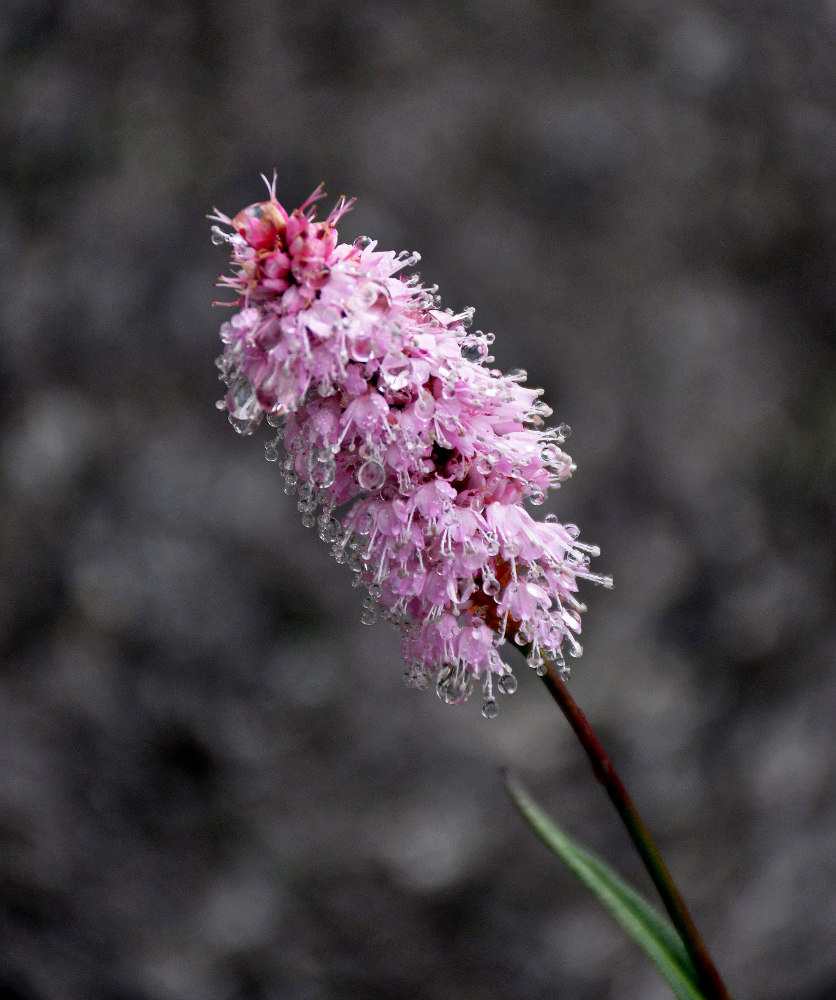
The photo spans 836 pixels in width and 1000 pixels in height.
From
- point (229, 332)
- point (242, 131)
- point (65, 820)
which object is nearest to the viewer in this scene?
point (229, 332)

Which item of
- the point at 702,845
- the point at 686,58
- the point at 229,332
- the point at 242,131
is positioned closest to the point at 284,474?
the point at 229,332

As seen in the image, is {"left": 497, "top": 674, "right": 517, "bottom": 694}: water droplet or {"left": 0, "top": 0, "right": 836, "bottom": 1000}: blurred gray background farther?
{"left": 0, "top": 0, "right": 836, "bottom": 1000}: blurred gray background

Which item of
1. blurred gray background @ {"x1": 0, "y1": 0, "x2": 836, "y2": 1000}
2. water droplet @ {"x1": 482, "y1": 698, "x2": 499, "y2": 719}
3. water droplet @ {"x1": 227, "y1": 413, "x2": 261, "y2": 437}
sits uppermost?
blurred gray background @ {"x1": 0, "y1": 0, "x2": 836, "y2": 1000}

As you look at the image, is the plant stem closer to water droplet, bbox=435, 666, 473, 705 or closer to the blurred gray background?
water droplet, bbox=435, 666, 473, 705

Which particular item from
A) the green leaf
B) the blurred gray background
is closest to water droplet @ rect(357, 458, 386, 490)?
the green leaf

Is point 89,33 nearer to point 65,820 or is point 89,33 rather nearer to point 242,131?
point 242,131

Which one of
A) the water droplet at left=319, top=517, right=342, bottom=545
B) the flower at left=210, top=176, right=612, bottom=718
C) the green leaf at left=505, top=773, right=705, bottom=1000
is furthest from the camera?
the green leaf at left=505, top=773, right=705, bottom=1000

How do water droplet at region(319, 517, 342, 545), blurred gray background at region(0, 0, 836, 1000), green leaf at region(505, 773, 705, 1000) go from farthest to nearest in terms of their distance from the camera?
blurred gray background at region(0, 0, 836, 1000) → green leaf at region(505, 773, 705, 1000) → water droplet at region(319, 517, 342, 545)
